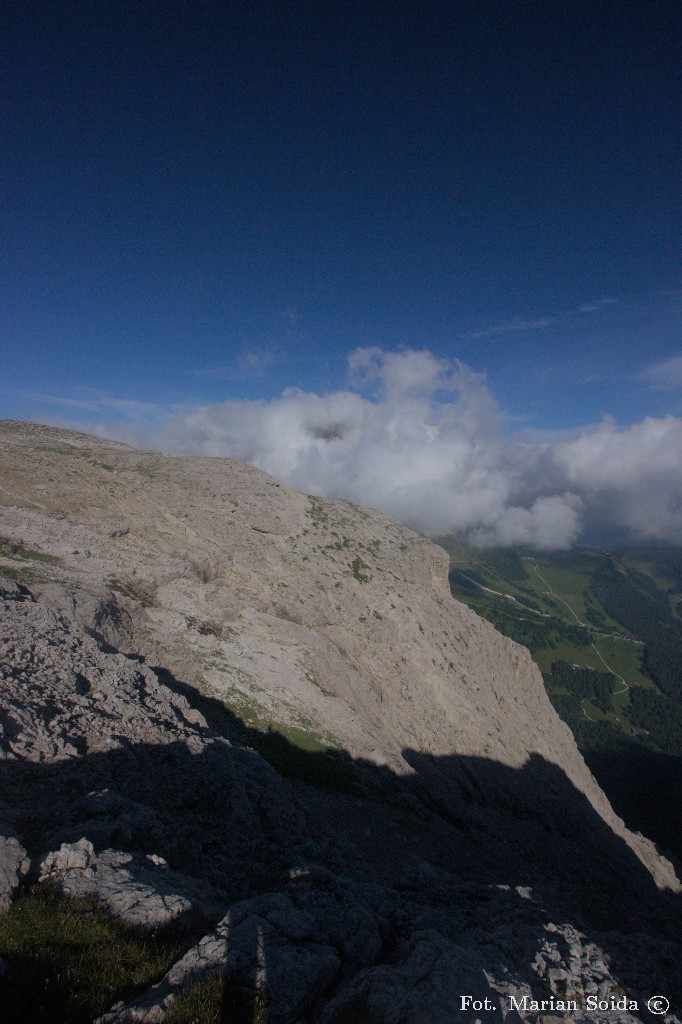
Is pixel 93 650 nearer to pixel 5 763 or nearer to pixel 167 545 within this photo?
pixel 5 763

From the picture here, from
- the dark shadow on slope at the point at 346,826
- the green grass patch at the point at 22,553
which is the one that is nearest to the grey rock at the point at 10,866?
the dark shadow on slope at the point at 346,826

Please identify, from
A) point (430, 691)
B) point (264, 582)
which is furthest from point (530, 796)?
point (264, 582)

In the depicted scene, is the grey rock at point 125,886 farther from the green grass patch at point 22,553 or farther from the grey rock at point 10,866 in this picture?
the green grass patch at point 22,553

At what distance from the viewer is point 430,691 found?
178 feet

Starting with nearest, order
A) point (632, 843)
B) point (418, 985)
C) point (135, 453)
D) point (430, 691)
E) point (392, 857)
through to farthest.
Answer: point (418, 985), point (392, 857), point (430, 691), point (632, 843), point (135, 453)

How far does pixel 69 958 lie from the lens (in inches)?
306

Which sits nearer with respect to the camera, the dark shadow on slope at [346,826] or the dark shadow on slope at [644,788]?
the dark shadow on slope at [346,826]

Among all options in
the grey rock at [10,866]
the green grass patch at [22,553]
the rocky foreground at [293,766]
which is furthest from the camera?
the green grass patch at [22,553]

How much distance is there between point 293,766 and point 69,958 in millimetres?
28665

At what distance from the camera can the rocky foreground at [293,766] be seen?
10703 mm

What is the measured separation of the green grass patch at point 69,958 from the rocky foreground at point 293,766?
0.51m

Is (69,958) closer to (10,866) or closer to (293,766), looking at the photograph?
(10,866)

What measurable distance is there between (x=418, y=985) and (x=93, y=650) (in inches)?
940

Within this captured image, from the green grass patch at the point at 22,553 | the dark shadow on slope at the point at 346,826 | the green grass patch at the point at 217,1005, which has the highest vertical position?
the green grass patch at the point at 22,553
